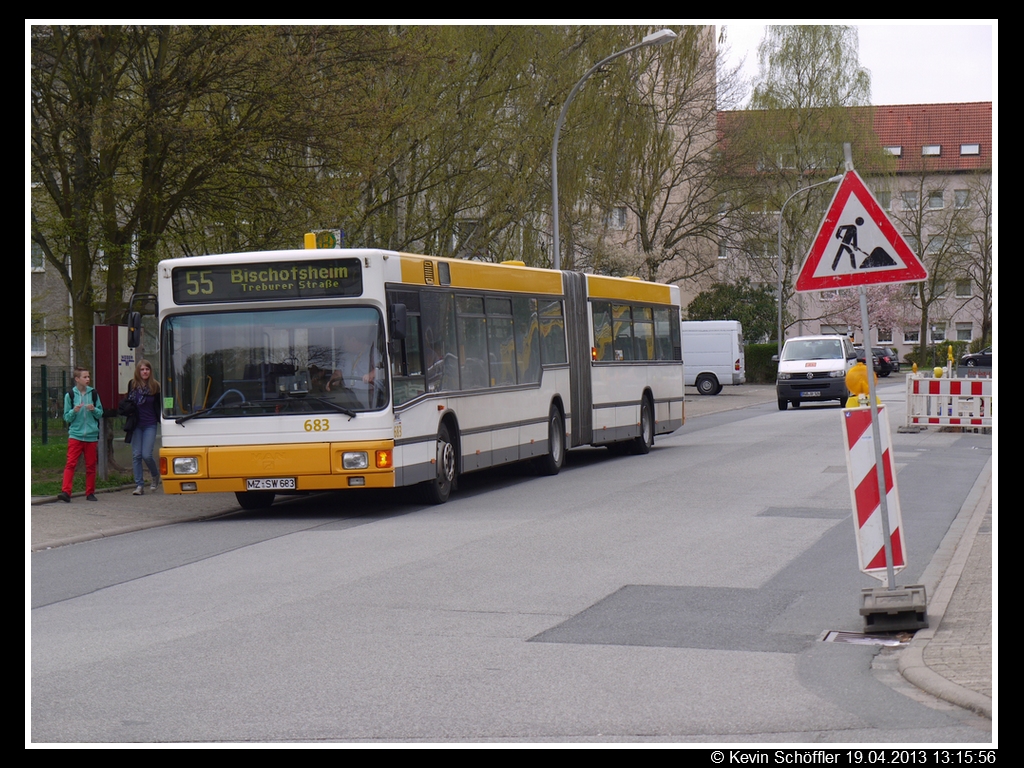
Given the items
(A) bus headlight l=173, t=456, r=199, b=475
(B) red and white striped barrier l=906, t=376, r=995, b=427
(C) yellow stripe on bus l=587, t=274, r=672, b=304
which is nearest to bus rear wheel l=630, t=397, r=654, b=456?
(C) yellow stripe on bus l=587, t=274, r=672, b=304

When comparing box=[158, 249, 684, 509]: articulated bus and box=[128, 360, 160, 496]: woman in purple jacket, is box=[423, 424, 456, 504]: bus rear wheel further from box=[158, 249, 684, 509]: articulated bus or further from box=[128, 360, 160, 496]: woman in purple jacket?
box=[128, 360, 160, 496]: woman in purple jacket

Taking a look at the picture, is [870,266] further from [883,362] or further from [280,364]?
[883,362]

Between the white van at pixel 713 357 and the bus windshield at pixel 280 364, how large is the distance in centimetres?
3910

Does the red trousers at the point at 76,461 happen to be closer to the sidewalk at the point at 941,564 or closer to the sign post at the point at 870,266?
the sidewalk at the point at 941,564

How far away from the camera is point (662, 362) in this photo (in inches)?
981

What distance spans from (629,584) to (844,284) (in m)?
2.84

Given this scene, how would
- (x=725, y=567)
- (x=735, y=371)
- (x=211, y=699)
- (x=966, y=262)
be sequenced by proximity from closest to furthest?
1. (x=211, y=699)
2. (x=725, y=567)
3. (x=735, y=371)
4. (x=966, y=262)

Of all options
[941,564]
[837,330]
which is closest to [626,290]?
[941,564]

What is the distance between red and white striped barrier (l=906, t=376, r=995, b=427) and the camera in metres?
27.0

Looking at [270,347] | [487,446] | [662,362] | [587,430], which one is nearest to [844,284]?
[270,347]

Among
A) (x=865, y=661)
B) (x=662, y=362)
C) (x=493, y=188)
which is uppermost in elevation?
(x=493, y=188)

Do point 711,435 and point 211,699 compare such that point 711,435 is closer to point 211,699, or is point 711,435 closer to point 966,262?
point 211,699

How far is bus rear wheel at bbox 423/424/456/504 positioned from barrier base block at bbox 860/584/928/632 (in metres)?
8.19

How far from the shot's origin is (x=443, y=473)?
1603cm
